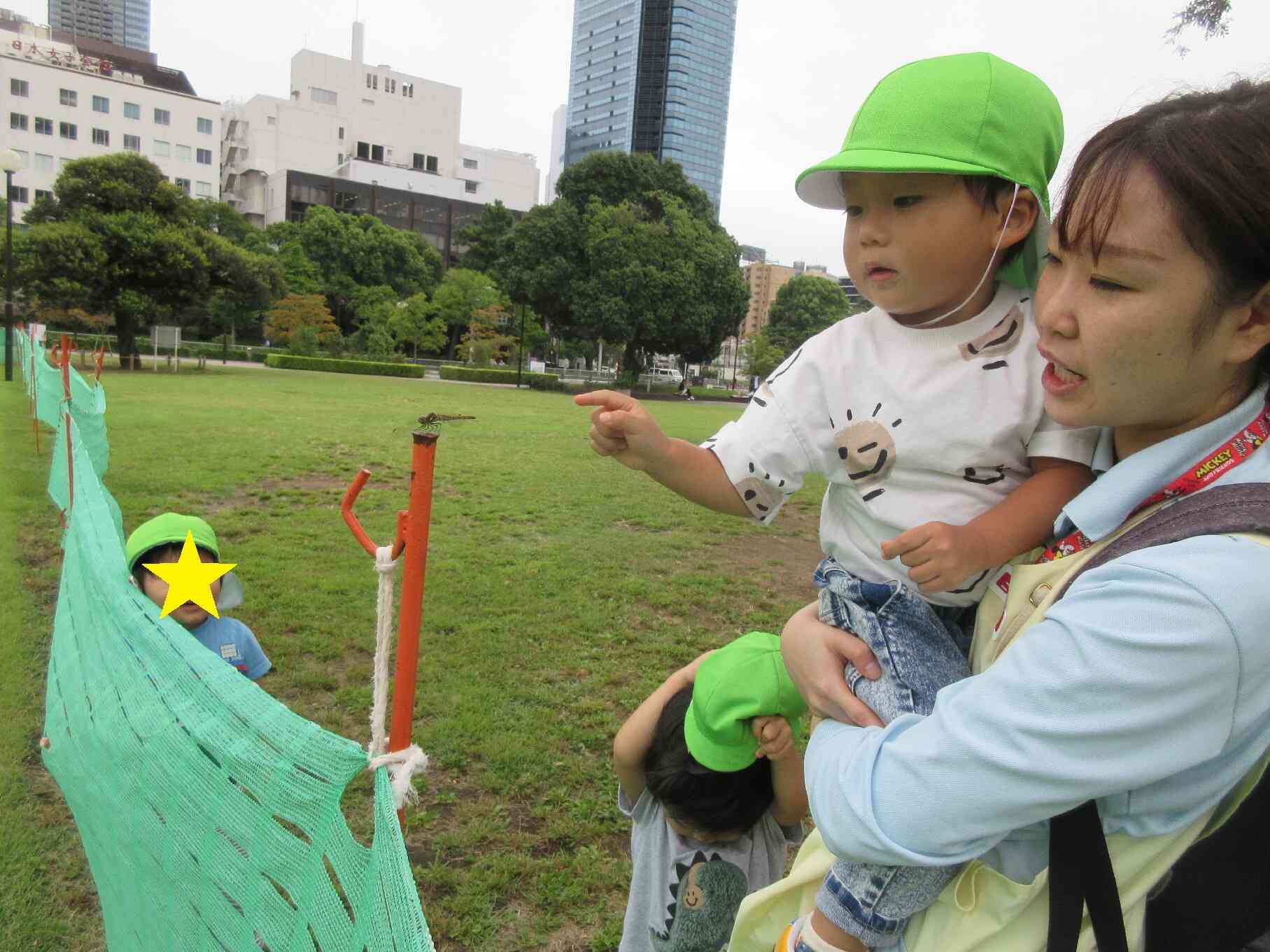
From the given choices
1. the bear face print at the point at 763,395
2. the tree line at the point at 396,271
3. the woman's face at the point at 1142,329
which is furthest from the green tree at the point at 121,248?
the woman's face at the point at 1142,329

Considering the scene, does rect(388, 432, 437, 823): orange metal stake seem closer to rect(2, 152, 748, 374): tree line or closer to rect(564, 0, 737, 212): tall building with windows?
rect(2, 152, 748, 374): tree line

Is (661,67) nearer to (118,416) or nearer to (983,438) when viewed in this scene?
(118,416)

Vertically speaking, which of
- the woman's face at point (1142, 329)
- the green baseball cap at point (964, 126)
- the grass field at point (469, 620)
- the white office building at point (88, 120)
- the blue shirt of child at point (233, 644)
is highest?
the white office building at point (88, 120)

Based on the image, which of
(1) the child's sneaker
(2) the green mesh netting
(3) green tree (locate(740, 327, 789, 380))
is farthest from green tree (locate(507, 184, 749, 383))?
(1) the child's sneaker

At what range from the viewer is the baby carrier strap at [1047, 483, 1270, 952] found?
2.76 ft

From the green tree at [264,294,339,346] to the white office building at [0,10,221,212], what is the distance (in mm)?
22712

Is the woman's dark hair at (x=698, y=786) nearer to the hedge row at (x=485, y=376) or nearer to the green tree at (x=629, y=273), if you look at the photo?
the green tree at (x=629, y=273)

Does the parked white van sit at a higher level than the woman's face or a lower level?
lower

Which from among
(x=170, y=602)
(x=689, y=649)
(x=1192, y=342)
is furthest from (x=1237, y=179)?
(x=689, y=649)

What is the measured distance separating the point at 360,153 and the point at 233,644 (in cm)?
7518

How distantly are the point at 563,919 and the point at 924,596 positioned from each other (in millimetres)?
2180

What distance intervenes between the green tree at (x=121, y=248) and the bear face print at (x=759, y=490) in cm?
2745

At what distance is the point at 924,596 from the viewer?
1318mm

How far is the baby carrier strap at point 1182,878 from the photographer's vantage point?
842mm
